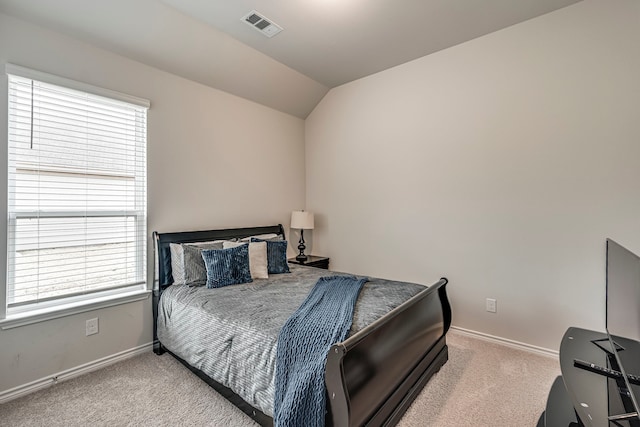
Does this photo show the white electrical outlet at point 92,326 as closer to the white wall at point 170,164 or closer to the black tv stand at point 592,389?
the white wall at point 170,164

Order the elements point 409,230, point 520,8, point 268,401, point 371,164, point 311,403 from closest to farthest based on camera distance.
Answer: point 311,403 → point 268,401 → point 520,8 → point 409,230 → point 371,164

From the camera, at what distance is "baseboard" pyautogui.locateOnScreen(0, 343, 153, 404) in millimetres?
2051

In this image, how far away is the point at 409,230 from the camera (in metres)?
3.40

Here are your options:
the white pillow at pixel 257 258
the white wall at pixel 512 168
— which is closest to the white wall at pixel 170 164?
the white pillow at pixel 257 258

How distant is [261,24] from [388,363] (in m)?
2.87

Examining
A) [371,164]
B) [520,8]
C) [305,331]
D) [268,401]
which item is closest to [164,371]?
[268,401]

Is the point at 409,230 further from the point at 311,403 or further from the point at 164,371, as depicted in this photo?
the point at 164,371

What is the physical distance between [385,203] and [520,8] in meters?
2.13

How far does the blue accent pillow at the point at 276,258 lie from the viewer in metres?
3.10

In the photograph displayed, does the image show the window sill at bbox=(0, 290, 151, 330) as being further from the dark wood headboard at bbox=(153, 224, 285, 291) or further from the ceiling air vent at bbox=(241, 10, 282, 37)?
the ceiling air vent at bbox=(241, 10, 282, 37)

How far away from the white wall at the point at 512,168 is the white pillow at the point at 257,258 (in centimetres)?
136

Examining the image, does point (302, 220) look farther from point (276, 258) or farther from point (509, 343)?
point (509, 343)

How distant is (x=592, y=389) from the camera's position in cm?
122

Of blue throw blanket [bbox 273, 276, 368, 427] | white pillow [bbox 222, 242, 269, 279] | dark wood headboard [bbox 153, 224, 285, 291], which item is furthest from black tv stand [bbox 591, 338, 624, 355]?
dark wood headboard [bbox 153, 224, 285, 291]
